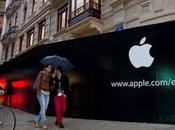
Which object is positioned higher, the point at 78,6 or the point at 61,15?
the point at 61,15

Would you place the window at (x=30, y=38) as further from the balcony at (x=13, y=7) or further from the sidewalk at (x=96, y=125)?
the sidewalk at (x=96, y=125)

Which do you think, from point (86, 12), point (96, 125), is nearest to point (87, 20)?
point (86, 12)

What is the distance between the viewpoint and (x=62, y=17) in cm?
2222

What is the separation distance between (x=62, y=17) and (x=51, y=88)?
45.4 feet

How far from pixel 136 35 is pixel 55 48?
351 cm

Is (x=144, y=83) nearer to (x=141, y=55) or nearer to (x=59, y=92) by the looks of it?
(x=141, y=55)

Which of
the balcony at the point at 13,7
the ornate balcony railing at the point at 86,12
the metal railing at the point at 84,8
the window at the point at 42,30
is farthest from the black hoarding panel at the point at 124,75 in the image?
the balcony at the point at 13,7

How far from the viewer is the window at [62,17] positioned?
71.1 feet

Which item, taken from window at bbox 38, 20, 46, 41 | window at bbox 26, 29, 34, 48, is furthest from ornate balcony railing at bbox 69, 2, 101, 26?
window at bbox 26, 29, 34, 48

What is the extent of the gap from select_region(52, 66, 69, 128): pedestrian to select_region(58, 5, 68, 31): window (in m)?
12.7

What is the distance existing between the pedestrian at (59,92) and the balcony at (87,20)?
28.2ft

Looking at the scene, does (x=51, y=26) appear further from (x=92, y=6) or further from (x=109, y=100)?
(x=109, y=100)

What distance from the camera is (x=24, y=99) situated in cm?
1320

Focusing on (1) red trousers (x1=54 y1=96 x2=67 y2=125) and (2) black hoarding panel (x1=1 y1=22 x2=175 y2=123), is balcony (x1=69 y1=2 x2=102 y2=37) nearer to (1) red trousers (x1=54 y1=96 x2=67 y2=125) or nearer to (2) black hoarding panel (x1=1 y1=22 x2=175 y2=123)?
(2) black hoarding panel (x1=1 y1=22 x2=175 y2=123)
